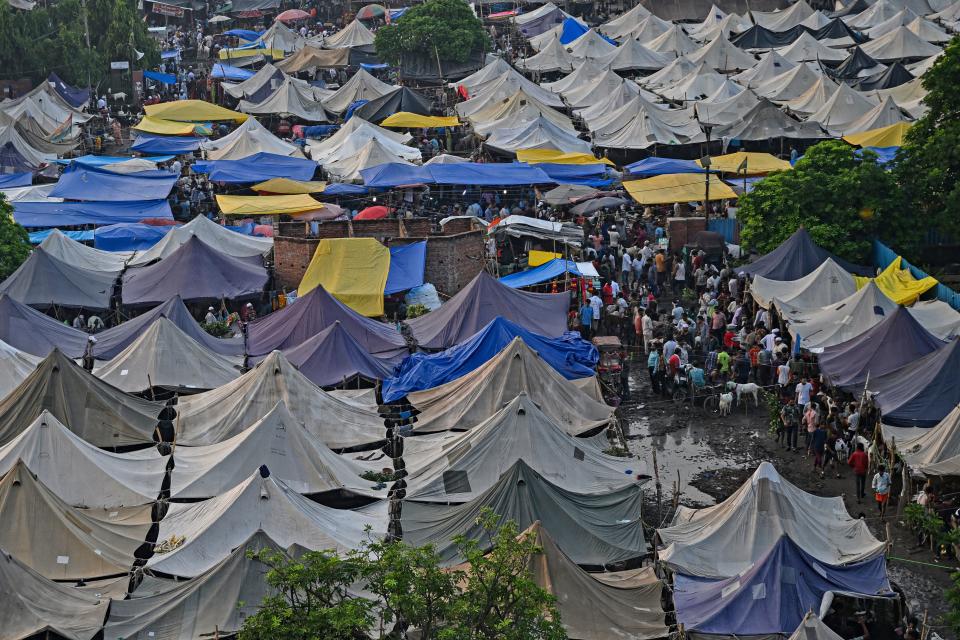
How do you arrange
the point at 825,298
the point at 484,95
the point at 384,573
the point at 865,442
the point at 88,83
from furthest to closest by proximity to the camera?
1. the point at 88,83
2. the point at 484,95
3. the point at 825,298
4. the point at 865,442
5. the point at 384,573

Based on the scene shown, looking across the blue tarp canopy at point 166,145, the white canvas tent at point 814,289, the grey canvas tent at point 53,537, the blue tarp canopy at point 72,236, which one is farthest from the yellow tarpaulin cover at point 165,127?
the grey canvas tent at point 53,537

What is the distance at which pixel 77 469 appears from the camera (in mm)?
24656

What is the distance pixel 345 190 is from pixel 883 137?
16.2m

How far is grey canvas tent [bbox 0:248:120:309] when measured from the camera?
34.0m

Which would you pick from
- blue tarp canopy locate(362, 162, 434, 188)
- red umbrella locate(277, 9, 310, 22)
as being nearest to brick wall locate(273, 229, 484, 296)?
blue tarp canopy locate(362, 162, 434, 188)

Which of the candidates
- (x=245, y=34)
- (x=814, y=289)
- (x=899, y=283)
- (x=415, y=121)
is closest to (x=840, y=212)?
(x=899, y=283)

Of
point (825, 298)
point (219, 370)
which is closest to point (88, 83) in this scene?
point (219, 370)

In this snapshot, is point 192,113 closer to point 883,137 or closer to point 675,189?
point 675,189

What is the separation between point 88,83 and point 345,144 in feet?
53.8

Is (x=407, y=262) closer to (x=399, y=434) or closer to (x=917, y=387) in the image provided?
(x=399, y=434)

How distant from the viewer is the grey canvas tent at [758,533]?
72.1 feet

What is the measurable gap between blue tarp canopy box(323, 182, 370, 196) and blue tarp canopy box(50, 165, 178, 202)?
4.43m

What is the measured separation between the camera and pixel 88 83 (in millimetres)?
59000

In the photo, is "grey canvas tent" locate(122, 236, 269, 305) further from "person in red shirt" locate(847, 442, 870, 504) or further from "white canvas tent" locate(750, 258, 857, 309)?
"person in red shirt" locate(847, 442, 870, 504)
